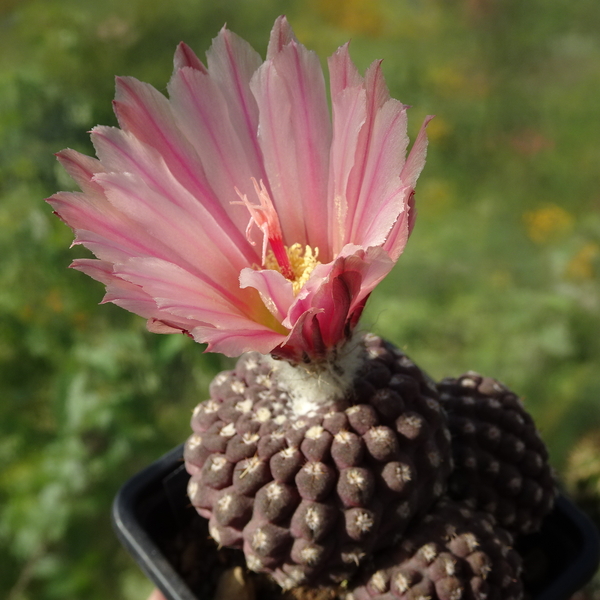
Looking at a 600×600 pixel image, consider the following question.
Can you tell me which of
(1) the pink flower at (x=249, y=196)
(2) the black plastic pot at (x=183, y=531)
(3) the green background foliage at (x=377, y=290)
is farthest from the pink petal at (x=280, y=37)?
(2) the black plastic pot at (x=183, y=531)

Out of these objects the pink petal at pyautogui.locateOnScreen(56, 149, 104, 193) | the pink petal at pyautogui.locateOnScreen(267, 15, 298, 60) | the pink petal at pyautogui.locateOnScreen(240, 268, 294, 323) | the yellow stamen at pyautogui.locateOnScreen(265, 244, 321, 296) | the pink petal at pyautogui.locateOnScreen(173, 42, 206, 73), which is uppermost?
the pink petal at pyautogui.locateOnScreen(173, 42, 206, 73)

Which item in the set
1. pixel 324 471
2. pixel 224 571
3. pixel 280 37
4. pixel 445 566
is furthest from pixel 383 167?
pixel 224 571

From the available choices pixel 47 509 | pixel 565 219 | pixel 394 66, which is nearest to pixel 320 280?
pixel 47 509

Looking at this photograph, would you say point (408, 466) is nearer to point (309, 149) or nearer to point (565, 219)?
point (309, 149)

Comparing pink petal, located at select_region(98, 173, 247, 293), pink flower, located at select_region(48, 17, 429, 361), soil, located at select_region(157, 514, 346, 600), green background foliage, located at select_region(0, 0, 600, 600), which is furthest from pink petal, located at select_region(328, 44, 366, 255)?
soil, located at select_region(157, 514, 346, 600)

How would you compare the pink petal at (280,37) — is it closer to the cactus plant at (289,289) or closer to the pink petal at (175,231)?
the cactus plant at (289,289)

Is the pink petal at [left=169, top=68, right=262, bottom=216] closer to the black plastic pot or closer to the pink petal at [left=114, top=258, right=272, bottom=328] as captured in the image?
the pink petal at [left=114, top=258, right=272, bottom=328]
